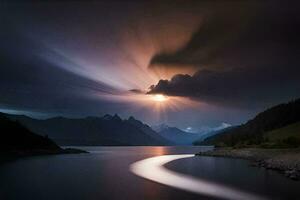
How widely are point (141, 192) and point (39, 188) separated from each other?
655 inches

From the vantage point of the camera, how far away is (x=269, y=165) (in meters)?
98.2

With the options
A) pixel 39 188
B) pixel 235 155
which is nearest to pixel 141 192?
pixel 39 188

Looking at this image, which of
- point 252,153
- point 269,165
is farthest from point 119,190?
point 252,153

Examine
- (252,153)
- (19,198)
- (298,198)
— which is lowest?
(19,198)

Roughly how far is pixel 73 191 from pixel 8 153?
459ft

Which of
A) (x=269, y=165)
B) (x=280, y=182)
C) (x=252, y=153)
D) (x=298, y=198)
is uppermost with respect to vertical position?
(x=252, y=153)

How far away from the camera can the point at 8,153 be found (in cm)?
18012

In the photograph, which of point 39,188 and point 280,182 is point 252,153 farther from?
point 39,188

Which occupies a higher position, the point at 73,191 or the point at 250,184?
the point at 250,184

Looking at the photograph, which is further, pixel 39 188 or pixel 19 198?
pixel 39 188

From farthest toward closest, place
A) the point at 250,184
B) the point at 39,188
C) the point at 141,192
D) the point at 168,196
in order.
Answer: the point at 250,184
the point at 39,188
the point at 141,192
the point at 168,196

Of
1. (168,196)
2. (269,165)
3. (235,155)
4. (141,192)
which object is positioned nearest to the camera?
(168,196)

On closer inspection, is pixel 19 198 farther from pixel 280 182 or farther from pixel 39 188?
pixel 280 182

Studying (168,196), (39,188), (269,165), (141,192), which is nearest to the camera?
(168,196)
